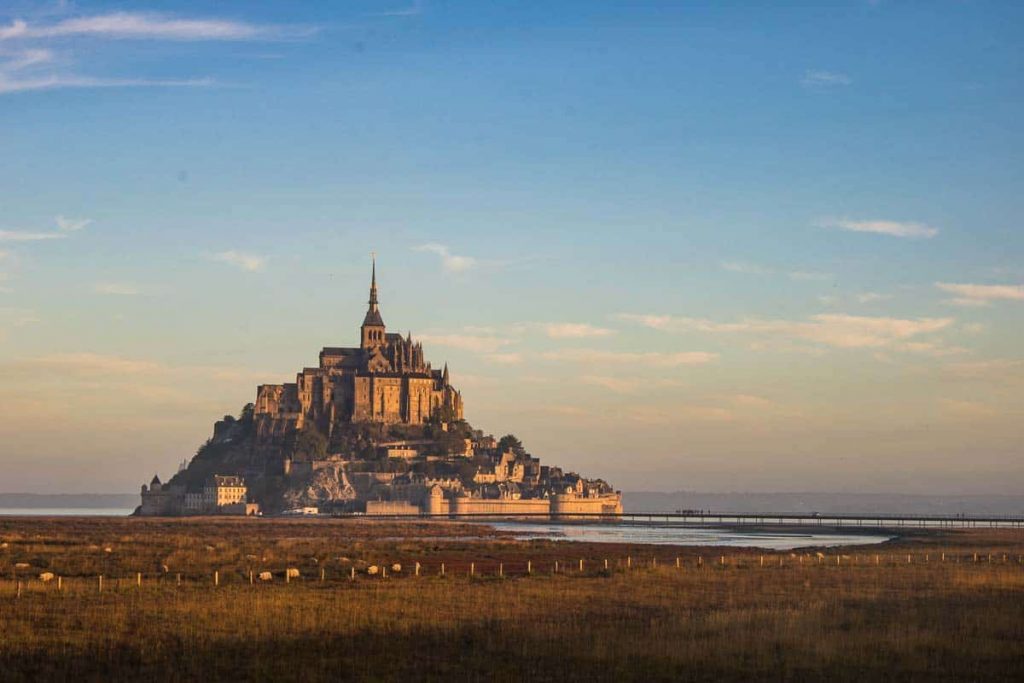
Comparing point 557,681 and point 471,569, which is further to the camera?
point 471,569

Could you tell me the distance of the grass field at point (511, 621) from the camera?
32.5 meters

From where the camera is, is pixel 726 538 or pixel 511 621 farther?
pixel 726 538

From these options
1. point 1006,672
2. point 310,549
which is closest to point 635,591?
point 1006,672

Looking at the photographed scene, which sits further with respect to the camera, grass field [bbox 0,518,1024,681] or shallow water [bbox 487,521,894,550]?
shallow water [bbox 487,521,894,550]

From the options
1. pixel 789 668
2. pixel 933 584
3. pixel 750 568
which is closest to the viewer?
pixel 789 668

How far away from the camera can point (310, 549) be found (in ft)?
281

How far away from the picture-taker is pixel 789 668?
32.7m

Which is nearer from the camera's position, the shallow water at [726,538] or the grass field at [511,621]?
the grass field at [511,621]

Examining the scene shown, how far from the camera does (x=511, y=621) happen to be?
137 feet

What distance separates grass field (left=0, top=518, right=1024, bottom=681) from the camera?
3247 centimetres

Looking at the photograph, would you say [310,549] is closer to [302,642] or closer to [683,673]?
[302,642]

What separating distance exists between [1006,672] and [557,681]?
1059 cm

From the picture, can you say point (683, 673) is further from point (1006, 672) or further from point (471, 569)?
point (471, 569)

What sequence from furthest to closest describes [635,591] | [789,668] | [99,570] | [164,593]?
[99,570] < [635,591] < [164,593] < [789,668]
